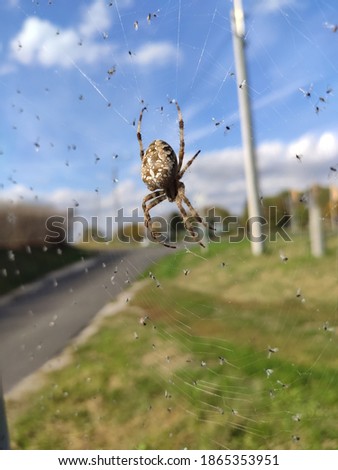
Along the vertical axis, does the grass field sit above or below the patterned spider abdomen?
below

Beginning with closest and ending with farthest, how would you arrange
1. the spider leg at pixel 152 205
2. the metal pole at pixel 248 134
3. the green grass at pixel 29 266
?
the metal pole at pixel 248 134, the spider leg at pixel 152 205, the green grass at pixel 29 266

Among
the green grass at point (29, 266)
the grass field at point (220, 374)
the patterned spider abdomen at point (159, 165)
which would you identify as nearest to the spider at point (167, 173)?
the patterned spider abdomen at point (159, 165)

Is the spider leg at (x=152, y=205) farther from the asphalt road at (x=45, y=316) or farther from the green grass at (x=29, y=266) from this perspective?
the green grass at (x=29, y=266)

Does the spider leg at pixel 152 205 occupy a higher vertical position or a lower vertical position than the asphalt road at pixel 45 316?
higher

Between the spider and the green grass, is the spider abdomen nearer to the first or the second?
the spider

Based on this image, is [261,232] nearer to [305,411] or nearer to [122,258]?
[122,258]

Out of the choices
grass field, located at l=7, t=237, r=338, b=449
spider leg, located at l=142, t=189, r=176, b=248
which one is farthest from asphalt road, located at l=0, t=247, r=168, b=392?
grass field, located at l=7, t=237, r=338, b=449

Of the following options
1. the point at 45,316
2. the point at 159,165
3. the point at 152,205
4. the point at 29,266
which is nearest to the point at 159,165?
the point at 159,165
